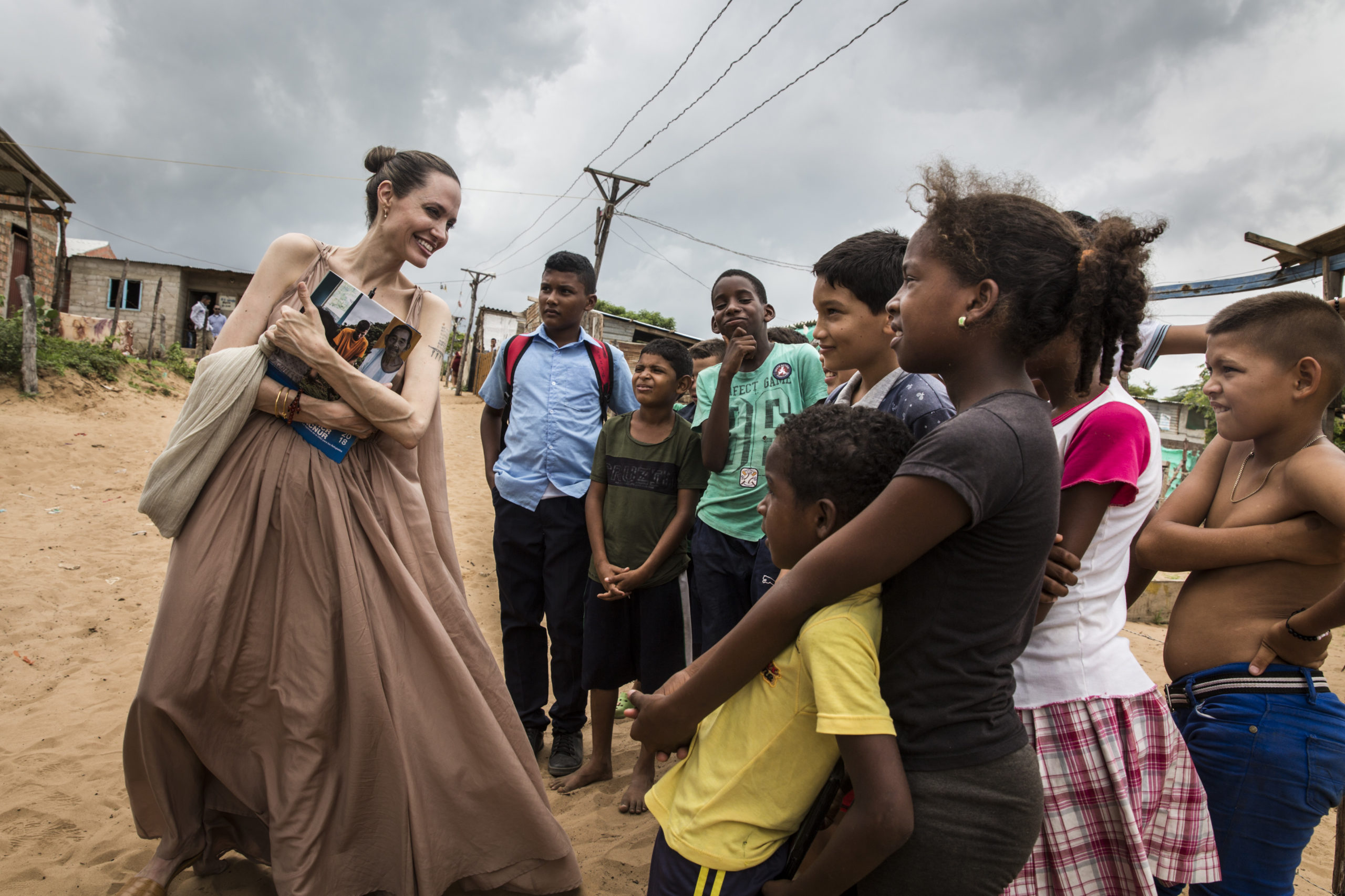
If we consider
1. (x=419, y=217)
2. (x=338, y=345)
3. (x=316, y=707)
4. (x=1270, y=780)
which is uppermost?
(x=419, y=217)

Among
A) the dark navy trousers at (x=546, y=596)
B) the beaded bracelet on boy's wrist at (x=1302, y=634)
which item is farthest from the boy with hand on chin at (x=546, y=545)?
the beaded bracelet on boy's wrist at (x=1302, y=634)

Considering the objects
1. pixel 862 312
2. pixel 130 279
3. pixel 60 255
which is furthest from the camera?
pixel 130 279

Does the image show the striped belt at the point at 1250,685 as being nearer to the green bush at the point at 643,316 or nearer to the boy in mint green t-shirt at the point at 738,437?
the boy in mint green t-shirt at the point at 738,437

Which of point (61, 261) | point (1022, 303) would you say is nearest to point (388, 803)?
point (1022, 303)

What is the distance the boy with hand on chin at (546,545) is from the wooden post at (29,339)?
1032 cm

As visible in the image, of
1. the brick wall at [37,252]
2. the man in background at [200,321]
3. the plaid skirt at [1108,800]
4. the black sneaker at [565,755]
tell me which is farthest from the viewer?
the man in background at [200,321]

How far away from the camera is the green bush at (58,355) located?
10.4 m


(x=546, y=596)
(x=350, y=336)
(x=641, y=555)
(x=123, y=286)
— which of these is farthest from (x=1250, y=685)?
(x=123, y=286)

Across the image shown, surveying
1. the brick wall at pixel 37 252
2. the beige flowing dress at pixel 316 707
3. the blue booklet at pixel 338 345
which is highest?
the brick wall at pixel 37 252

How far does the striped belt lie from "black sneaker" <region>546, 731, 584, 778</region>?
235cm

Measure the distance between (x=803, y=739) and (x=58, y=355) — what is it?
1458cm

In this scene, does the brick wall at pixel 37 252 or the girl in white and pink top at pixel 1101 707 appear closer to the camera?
the girl in white and pink top at pixel 1101 707

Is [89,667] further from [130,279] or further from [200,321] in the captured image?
[130,279]

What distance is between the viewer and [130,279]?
88.3 ft
